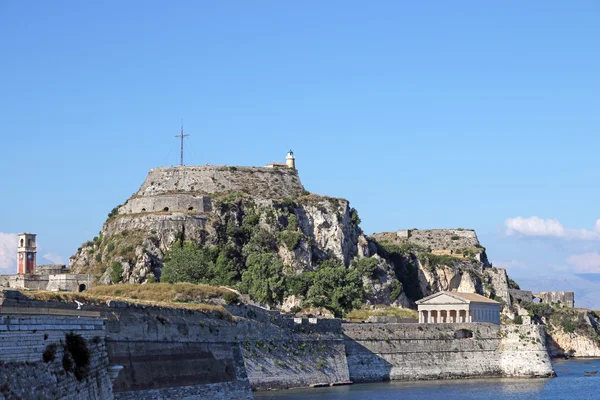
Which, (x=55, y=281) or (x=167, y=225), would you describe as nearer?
(x=55, y=281)

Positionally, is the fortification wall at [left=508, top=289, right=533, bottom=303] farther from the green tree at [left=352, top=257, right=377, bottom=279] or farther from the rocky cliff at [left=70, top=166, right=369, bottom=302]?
the green tree at [left=352, top=257, right=377, bottom=279]

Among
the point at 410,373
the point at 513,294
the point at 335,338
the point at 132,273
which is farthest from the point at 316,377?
the point at 513,294

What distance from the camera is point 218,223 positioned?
10331cm

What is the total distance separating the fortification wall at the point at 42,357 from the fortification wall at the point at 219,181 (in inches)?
3052

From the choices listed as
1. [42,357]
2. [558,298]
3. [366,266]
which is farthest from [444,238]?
[42,357]

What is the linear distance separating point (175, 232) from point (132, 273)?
20.4 ft

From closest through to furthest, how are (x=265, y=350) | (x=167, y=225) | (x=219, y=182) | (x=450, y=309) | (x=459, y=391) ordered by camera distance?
(x=265, y=350)
(x=459, y=391)
(x=450, y=309)
(x=167, y=225)
(x=219, y=182)

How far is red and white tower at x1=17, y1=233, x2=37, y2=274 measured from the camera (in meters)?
102

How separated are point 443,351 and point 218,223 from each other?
32088 millimetres

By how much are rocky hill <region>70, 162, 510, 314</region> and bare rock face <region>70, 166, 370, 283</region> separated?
10cm

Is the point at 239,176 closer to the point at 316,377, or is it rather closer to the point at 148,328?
the point at 316,377

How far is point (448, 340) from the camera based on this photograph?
7762 centimetres

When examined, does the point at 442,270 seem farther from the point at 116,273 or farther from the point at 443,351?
the point at 443,351

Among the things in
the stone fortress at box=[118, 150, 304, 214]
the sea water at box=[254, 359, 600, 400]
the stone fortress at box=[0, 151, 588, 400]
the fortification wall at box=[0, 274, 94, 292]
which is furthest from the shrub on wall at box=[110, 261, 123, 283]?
the sea water at box=[254, 359, 600, 400]
